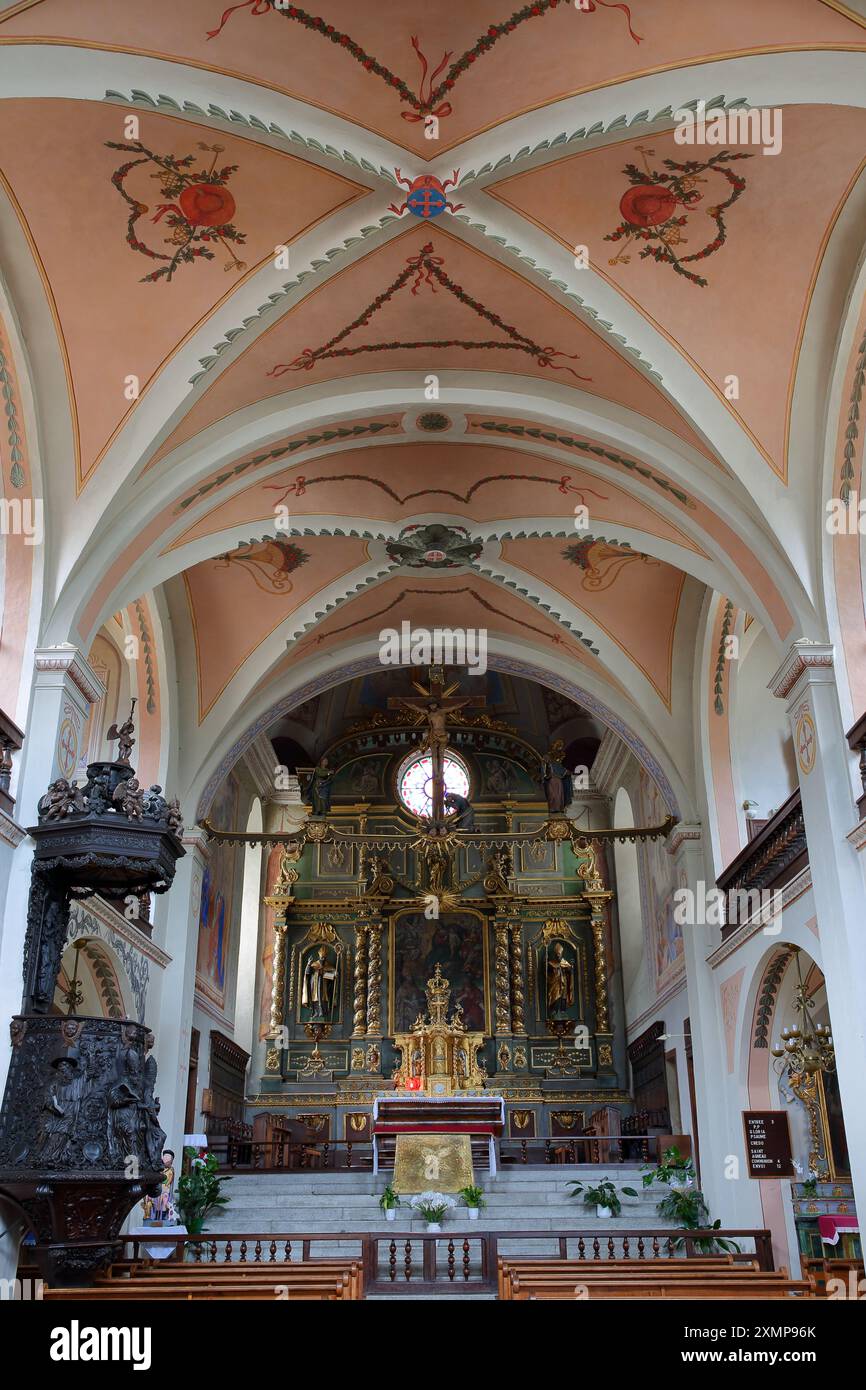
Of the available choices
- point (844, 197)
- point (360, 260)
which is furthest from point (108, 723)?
point (844, 197)

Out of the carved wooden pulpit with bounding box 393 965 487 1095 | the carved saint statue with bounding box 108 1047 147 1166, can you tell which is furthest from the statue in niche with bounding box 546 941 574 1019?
the carved saint statue with bounding box 108 1047 147 1166

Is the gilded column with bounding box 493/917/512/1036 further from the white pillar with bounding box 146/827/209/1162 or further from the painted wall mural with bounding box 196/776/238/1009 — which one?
the white pillar with bounding box 146/827/209/1162

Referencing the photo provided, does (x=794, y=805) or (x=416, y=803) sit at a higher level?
(x=416, y=803)

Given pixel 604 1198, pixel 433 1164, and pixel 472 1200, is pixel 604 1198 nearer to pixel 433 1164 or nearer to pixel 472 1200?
pixel 472 1200

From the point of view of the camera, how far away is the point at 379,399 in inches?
435

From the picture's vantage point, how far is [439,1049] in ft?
64.4

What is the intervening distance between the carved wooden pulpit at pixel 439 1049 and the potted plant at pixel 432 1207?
6884 mm

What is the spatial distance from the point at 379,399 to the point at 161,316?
234cm

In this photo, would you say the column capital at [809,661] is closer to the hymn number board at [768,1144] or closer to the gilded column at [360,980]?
the hymn number board at [768,1144]

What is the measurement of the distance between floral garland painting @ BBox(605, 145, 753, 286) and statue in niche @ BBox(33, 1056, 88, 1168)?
744cm

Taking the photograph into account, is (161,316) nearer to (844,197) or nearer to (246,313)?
(246,313)

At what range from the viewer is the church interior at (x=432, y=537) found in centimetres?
778

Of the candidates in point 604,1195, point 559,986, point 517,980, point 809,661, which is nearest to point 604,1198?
point 604,1195

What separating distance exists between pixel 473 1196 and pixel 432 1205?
2.34 ft
